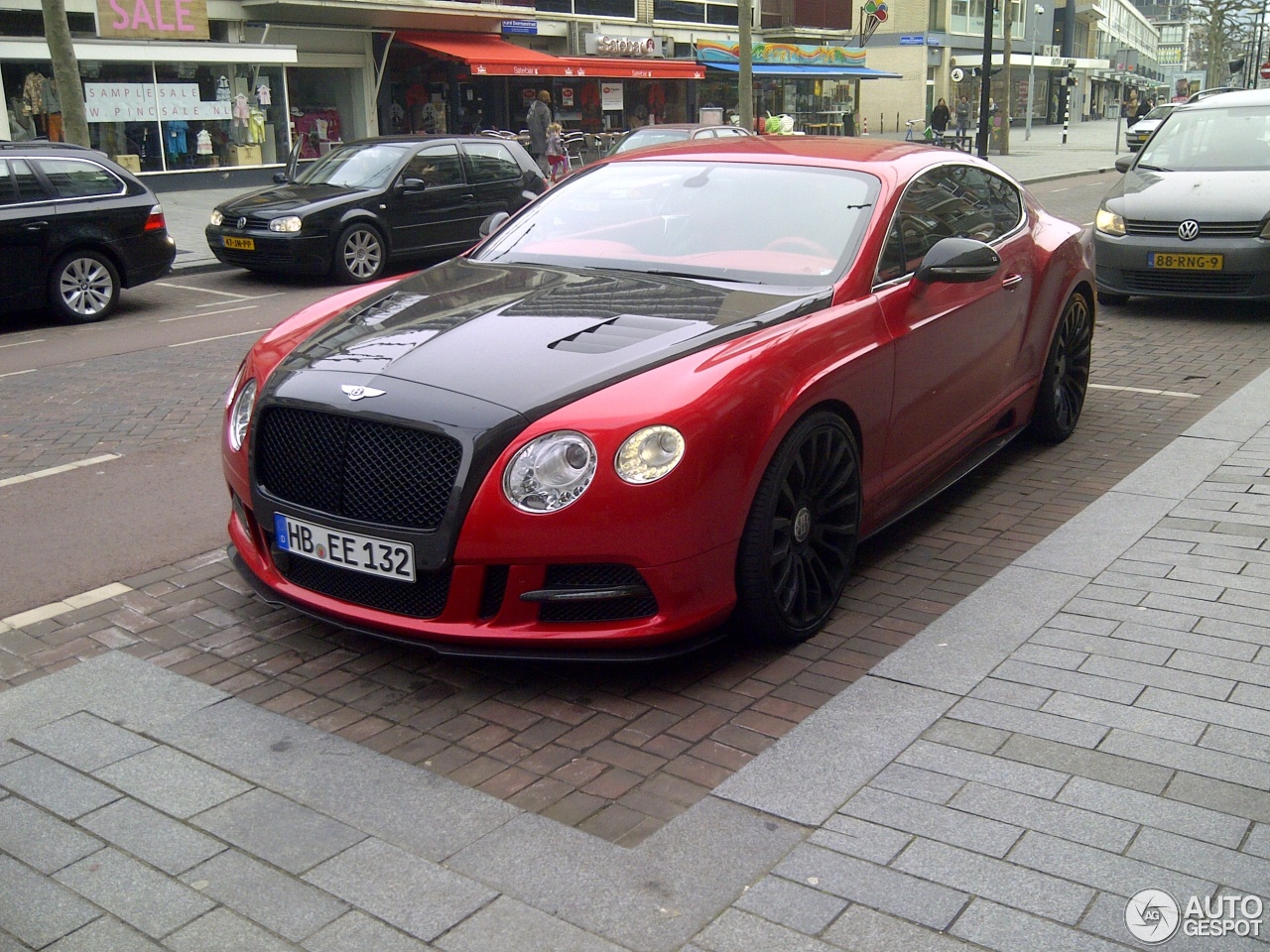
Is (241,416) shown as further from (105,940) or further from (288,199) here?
(288,199)

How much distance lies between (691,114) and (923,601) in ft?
122

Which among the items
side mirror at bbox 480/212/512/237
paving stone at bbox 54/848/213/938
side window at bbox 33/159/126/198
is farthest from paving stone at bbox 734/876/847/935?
side window at bbox 33/159/126/198

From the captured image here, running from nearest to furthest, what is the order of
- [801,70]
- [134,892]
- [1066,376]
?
1. [134,892]
2. [1066,376]
3. [801,70]

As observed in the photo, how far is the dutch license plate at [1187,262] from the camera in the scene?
10203 millimetres

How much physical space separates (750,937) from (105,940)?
1.35 metres

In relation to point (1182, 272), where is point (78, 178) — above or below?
above

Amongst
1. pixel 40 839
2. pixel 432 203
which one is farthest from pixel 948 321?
pixel 432 203

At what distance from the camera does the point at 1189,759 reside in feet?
11.0

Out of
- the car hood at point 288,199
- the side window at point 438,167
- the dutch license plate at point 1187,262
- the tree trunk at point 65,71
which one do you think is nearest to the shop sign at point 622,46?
the tree trunk at point 65,71

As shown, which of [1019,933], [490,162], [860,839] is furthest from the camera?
[490,162]

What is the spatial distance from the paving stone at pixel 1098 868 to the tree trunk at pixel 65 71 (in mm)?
15887

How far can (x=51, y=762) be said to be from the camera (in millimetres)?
3471

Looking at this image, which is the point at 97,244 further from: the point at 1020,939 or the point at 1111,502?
the point at 1020,939

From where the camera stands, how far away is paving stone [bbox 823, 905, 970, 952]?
2.62 m
